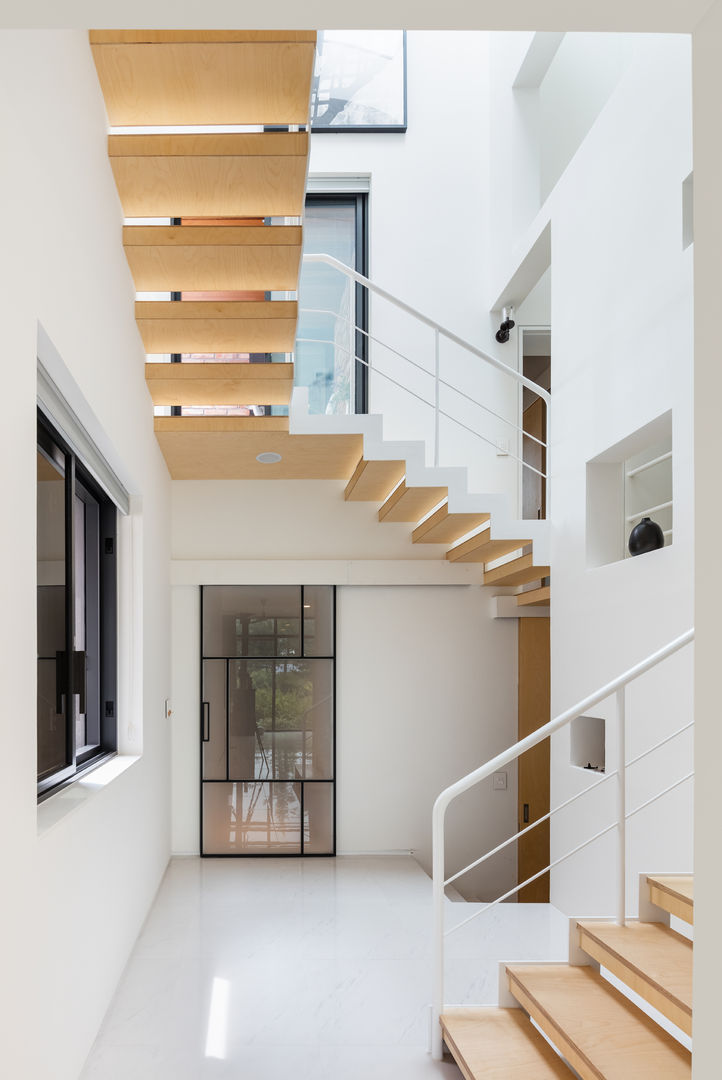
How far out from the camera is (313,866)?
6.02 meters

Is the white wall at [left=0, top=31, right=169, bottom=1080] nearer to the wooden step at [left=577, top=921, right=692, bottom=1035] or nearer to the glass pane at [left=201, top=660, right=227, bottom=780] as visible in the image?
the wooden step at [left=577, top=921, right=692, bottom=1035]

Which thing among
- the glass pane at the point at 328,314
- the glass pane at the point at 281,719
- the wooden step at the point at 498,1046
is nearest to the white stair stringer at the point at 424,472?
the glass pane at the point at 328,314

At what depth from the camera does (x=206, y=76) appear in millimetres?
3064

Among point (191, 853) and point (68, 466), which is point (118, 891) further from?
point (191, 853)

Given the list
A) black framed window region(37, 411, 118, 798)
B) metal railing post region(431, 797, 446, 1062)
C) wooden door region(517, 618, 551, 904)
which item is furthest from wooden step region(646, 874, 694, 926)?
wooden door region(517, 618, 551, 904)

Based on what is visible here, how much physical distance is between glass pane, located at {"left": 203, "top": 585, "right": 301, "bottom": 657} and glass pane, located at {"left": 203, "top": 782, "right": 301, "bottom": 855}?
928mm

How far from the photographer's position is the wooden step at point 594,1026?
242 centimetres

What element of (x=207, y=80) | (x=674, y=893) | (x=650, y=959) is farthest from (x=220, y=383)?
(x=650, y=959)

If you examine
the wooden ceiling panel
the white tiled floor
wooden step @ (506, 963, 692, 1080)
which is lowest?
the white tiled floor

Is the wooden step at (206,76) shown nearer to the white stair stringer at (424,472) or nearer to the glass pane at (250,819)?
the white stair stringer at (424,472)

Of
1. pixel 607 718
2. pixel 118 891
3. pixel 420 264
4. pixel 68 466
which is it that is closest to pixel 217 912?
pixel 118 891

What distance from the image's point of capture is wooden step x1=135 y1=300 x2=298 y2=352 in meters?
4.16

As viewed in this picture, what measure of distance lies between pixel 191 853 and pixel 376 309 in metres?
3.98

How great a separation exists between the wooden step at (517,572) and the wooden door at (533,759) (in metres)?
0.51
